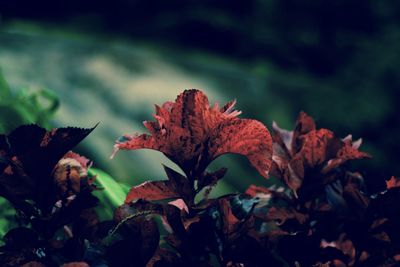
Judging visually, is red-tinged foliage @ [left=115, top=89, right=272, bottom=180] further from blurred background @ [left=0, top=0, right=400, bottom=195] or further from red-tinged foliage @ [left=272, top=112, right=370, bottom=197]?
blurred background @ [left=0, top=0, right=400, bottom=195]

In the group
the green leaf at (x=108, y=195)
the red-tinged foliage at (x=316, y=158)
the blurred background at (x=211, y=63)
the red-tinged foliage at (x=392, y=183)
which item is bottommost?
the green leaf at (x=108, y=195)

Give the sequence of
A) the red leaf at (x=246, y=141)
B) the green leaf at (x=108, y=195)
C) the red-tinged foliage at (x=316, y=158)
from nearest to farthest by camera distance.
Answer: the red leaf at (x=246, y=141), the red-tinged foliage at (x=316, y=158), the green leaf at (x=108, y=195)

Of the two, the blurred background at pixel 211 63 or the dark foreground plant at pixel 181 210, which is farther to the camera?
the blurred background at pixel 211 63

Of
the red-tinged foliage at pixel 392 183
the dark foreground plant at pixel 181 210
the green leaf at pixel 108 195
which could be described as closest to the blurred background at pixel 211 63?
the green leaf at pixel 108 195

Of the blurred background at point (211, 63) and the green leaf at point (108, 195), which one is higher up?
the blurred background at point (211, 63)

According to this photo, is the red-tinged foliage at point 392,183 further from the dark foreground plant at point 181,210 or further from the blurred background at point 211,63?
the blurred background at point 211,63

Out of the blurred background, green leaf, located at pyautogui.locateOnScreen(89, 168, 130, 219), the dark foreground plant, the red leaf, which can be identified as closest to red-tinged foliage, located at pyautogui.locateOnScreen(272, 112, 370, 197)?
the dark foreground plant

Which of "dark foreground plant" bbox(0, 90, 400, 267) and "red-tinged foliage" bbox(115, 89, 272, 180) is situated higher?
"red-tinged foliage" bbox(115, 89, 272, 180)

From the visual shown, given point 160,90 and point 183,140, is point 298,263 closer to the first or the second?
point 183,140
